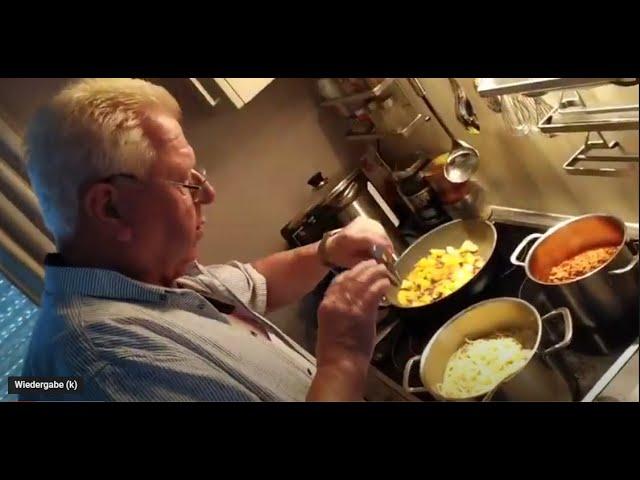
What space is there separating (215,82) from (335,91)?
0.65 ft

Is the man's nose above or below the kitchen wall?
above

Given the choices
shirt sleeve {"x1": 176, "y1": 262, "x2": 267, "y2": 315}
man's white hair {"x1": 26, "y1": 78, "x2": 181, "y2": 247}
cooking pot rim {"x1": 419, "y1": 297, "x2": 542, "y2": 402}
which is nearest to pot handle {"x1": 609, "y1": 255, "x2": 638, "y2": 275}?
cooking pot rim {"x1": 419, "y1": 297, "x2": 542, "y2": 402}

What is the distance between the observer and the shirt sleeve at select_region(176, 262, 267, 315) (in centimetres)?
89

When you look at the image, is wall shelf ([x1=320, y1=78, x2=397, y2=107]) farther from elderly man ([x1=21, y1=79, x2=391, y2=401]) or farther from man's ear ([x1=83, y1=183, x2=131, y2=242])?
man's ear ([x1=83, y1=183, x2=131, y2=242])

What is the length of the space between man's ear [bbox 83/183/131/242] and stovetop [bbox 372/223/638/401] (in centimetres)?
41

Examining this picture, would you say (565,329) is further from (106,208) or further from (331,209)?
(106,208)

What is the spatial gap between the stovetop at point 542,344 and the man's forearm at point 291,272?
0.14 metres

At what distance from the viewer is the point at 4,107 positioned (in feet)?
2.80

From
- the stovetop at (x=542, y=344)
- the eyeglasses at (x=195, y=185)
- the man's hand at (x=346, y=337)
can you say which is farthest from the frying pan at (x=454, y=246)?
the eyeglasses at (x=195, y=185)

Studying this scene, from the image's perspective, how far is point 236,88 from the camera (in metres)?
0.99

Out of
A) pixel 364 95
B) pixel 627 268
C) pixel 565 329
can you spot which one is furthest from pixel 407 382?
pixel 364 95

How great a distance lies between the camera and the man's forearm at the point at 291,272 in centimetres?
95
